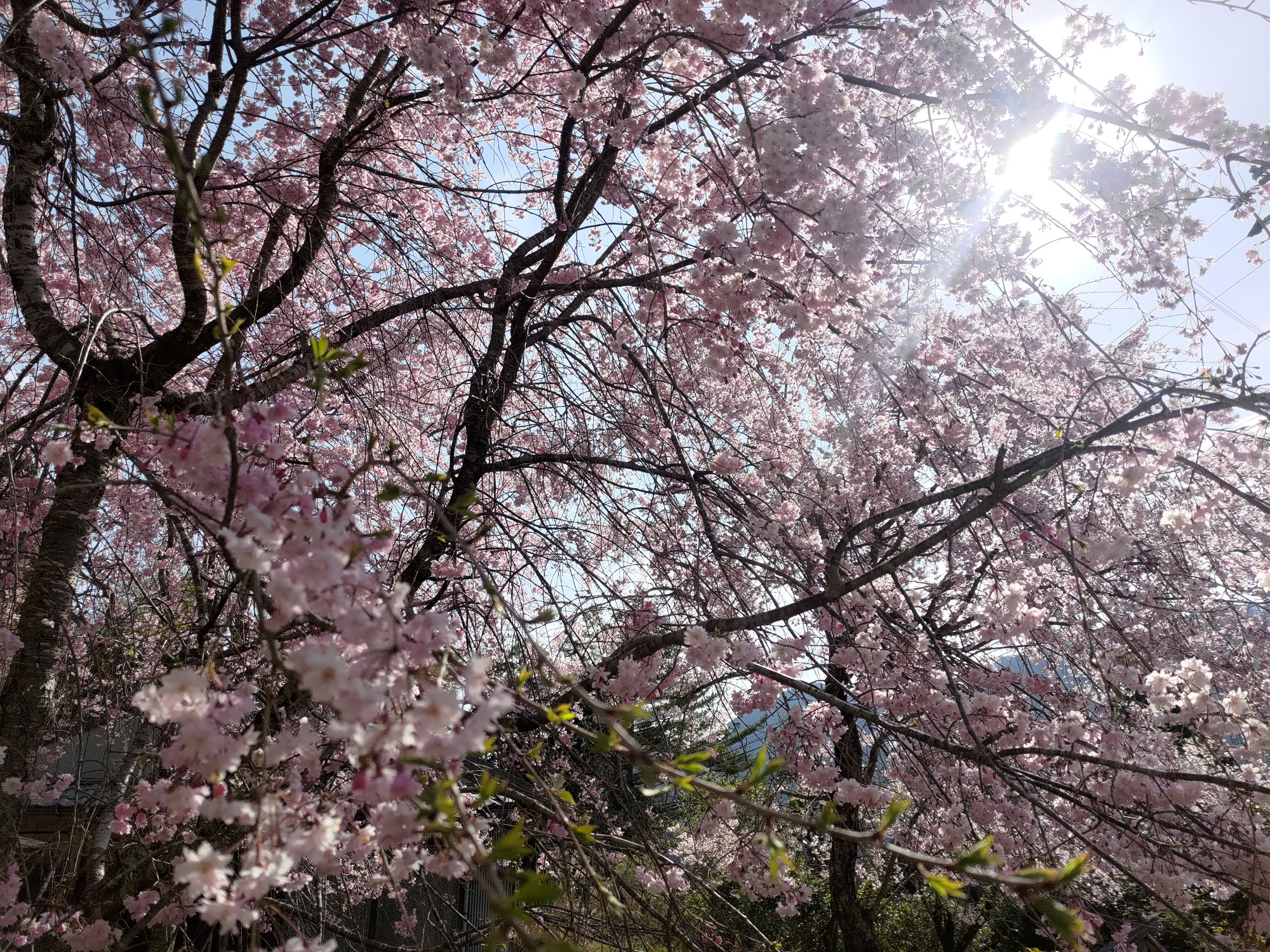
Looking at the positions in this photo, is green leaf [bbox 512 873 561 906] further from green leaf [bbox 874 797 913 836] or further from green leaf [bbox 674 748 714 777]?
green leaf [bbox 874 797 913 836]

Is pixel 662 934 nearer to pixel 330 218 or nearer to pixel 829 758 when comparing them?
pixel 829 758

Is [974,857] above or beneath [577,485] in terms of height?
beneath

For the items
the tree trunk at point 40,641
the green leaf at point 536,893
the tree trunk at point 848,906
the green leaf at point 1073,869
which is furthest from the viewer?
the tree trunk at point 848,906

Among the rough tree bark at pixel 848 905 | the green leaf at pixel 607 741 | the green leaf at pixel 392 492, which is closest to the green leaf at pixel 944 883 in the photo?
the green leaf at pixel 607 741

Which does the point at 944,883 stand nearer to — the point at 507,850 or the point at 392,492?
the point at 507,850

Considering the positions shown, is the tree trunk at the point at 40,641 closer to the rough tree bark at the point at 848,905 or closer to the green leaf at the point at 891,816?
the green leaf at the point at 891,816

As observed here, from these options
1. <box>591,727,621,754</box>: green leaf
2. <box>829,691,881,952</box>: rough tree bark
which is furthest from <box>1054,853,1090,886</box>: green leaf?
<box>829,691,881,952</box>: rough tree bark

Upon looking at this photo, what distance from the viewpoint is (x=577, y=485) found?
10.7 ft

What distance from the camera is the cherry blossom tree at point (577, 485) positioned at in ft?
4.04

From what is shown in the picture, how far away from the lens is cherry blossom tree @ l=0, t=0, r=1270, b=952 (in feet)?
4.04

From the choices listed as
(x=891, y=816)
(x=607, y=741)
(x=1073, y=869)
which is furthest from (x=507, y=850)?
(x=1073, y=869)

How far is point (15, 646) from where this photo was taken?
8.22 ft

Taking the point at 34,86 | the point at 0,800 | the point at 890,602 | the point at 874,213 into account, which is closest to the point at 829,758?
the point at 890,602

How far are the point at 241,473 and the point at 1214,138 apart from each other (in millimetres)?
4872
